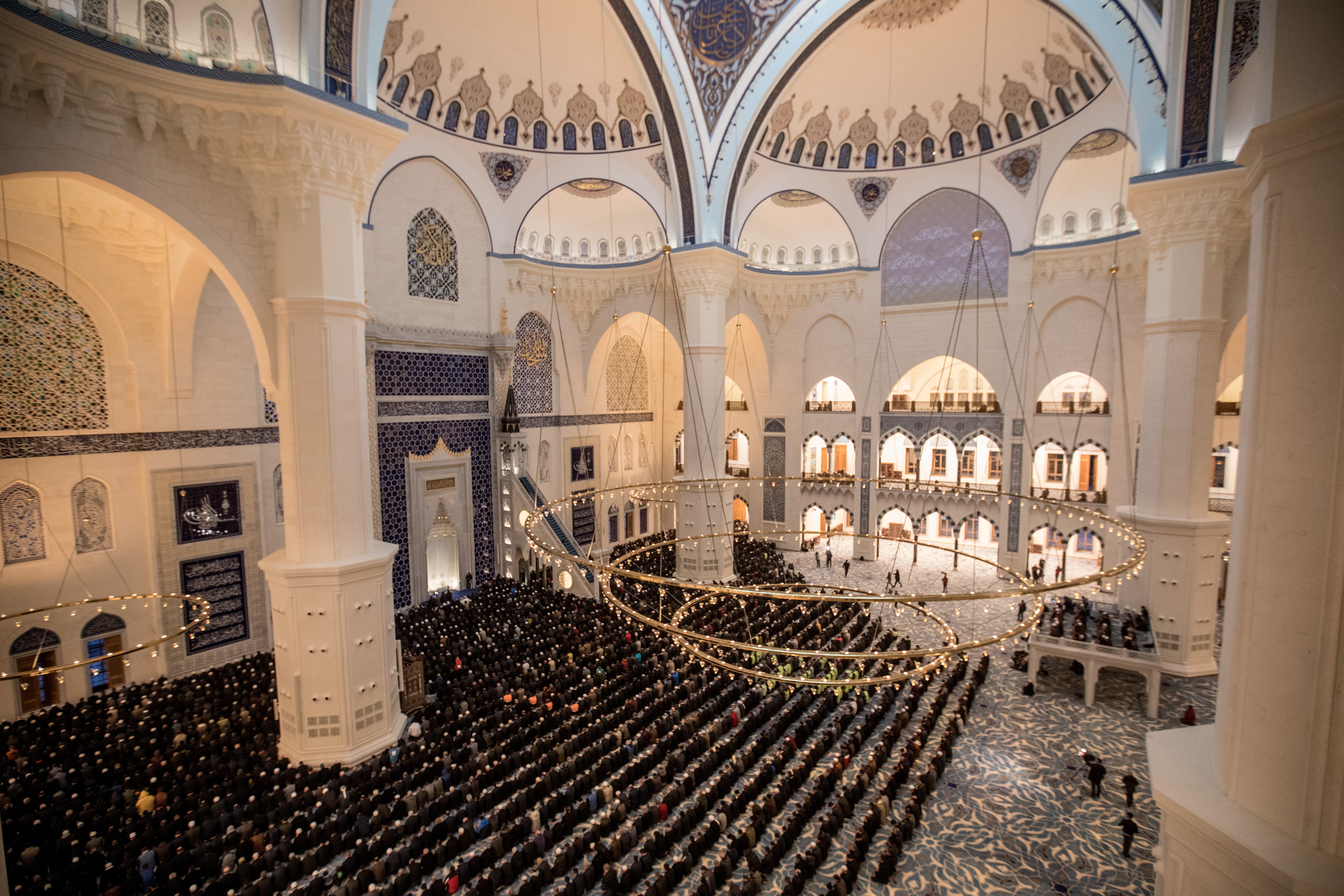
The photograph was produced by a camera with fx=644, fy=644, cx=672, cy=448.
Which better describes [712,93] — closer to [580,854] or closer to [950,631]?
[950,631]

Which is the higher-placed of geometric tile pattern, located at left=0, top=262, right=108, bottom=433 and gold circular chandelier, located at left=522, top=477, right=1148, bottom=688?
geometric tile pattern, located at left=0, top=262, right=108, bottom=433

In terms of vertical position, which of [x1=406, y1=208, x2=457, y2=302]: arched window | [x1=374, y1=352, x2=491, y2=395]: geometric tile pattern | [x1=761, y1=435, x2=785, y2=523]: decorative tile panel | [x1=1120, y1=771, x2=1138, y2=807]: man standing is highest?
[x1=406, y1=208, x2=457, y2=302]: arched window

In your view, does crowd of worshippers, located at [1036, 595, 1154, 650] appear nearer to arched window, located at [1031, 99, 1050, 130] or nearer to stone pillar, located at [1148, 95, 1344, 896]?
stone pillar, located at [1148, 95, 1344, 896]

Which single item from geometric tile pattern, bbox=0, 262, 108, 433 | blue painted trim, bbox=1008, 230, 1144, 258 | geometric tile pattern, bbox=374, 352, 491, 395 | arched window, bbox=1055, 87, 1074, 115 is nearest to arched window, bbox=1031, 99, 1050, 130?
arched window, bbox=1055, 87, 1074, 115

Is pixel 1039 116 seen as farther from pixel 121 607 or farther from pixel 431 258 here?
pixel 121 607

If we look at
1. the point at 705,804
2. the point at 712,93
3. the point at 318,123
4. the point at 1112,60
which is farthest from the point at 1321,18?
the point at 712,93

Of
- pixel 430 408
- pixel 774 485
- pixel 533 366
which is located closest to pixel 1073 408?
pixel 774 485

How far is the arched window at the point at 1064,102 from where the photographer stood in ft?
45.8

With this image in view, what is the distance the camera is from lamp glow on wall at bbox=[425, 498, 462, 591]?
14289mm

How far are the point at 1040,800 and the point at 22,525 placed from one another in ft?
46.1

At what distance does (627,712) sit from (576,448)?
986 cm

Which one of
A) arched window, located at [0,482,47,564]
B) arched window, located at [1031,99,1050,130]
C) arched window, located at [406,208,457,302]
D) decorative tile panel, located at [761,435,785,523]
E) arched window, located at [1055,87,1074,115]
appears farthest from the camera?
decorative tile panel, located at [761,435,785,523]

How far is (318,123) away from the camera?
7137mm

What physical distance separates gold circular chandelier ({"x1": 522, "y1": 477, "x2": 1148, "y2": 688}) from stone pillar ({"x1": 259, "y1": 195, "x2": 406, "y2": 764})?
2.22 m
